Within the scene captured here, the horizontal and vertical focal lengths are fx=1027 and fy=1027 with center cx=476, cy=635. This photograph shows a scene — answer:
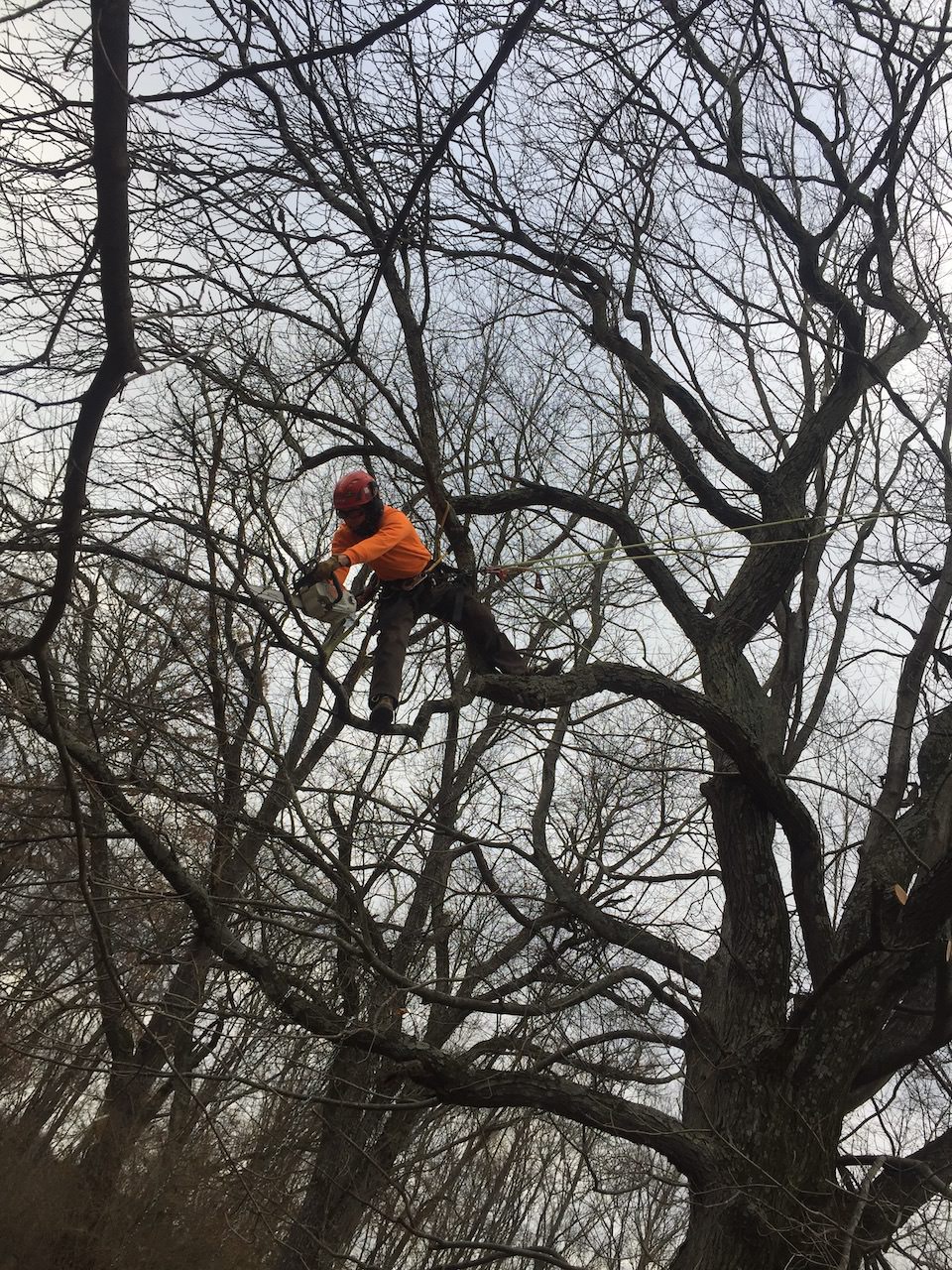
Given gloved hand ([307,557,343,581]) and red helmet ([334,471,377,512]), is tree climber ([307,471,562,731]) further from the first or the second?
gloved hand ([307,557,343,581])

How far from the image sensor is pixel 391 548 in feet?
18.6

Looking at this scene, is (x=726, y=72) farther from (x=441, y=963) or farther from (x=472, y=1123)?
(x=472, y=1123)

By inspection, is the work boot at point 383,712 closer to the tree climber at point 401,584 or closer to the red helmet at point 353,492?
the tree climber at point 401,584

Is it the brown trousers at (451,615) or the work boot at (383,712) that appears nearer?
the work boot at (383,712)

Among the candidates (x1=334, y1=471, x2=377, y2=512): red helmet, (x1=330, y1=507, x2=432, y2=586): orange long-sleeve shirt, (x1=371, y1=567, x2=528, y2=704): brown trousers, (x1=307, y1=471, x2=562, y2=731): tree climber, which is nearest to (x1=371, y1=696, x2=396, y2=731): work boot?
(x1=307, y1=471, x2=562, y2=731): tree climber

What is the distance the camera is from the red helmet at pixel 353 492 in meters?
5.73

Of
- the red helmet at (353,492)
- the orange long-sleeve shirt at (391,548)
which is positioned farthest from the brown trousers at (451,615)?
the red helmet at (353,492)

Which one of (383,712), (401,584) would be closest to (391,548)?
(401,584)

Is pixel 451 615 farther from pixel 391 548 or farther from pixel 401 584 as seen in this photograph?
pixel 391 548

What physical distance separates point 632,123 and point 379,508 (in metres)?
3.10

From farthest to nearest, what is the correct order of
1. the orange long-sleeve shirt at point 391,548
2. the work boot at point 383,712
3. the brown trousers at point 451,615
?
the brown trousers at point 451,615 → the orange long-sleeve shirt at point 391,548 → the work boot at point 383,712

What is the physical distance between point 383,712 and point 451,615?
995 mm

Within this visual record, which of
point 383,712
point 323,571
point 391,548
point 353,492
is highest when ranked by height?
point 353,492

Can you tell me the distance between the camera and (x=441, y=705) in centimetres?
522
